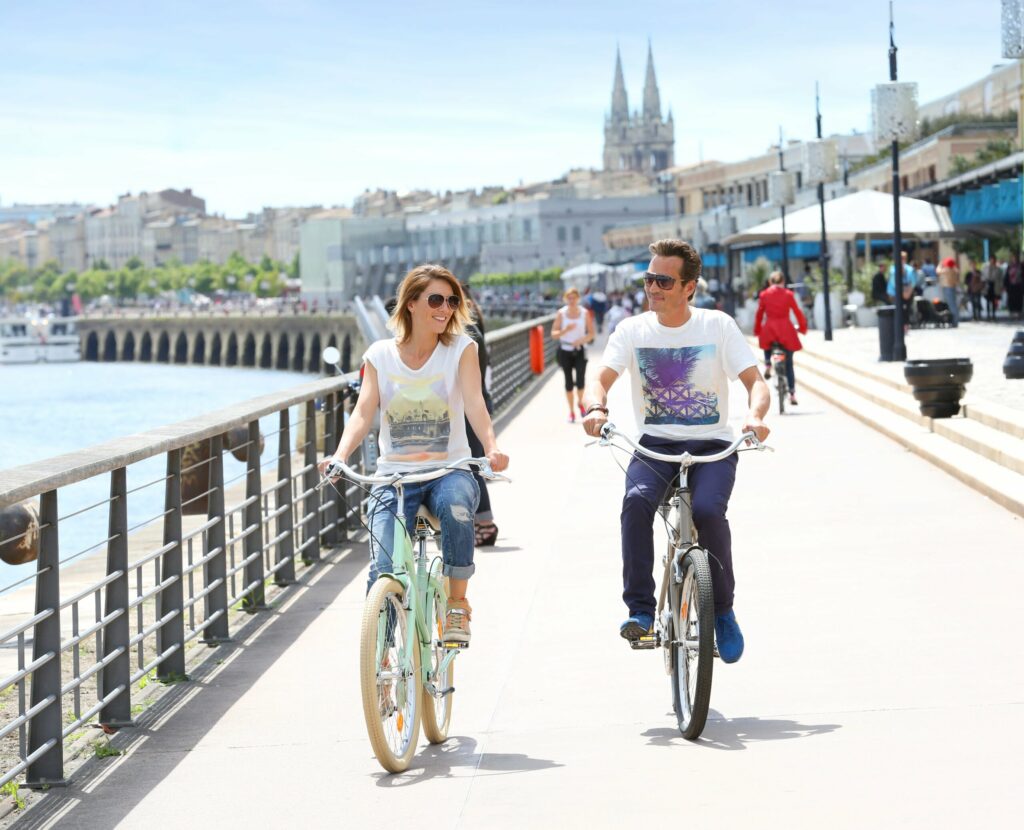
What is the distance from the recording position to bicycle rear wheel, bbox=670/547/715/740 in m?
5.52

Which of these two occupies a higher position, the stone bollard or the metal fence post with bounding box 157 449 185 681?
the stone bollard

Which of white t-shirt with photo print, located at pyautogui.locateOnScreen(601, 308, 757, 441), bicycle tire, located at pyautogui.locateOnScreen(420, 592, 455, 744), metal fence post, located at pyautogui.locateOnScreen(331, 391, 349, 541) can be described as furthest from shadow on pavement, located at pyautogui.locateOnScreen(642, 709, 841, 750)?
metal fence post, located at pyautogui.locateOnScreen(331, 391, 349, 541)

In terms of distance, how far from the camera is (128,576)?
25.2 feet

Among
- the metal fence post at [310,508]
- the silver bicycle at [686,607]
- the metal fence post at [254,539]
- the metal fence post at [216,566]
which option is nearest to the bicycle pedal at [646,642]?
the silver bicycle at [686,607]

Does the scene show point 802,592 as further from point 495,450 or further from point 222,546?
point 495,450

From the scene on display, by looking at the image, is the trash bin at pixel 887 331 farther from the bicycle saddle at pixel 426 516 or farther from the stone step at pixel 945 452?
the bicycle saddle at pixel 426 516

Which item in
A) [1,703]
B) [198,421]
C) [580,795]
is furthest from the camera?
[198,421]

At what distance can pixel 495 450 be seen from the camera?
5734 millimetres

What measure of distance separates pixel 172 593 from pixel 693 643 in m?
2.43

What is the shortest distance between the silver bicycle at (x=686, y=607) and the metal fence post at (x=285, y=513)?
4.01 meters

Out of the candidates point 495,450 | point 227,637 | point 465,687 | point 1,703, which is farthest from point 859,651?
point 1,703

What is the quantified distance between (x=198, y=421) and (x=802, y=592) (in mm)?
2793

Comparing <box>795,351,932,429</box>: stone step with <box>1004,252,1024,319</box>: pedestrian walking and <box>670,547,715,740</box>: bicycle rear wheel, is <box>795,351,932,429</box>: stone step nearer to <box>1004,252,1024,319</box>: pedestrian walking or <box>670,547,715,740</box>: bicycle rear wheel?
<box>1004,252,1024,319</box>: pedestrian walking

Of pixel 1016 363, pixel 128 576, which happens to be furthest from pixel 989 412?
pixel 128 576
